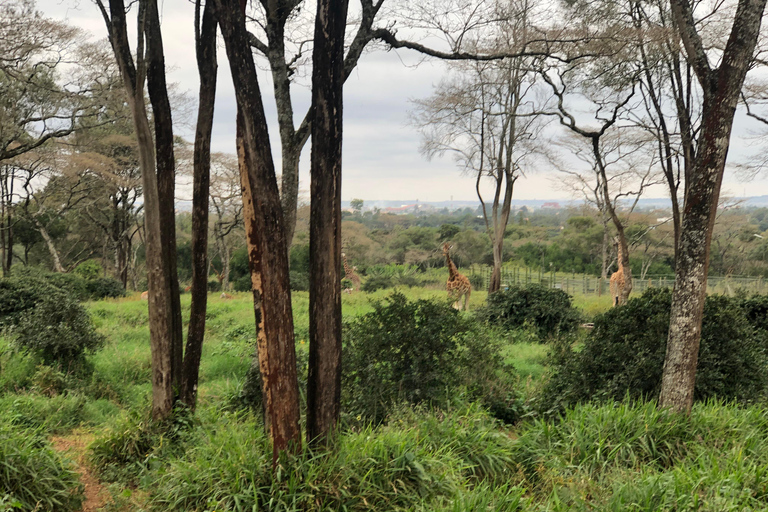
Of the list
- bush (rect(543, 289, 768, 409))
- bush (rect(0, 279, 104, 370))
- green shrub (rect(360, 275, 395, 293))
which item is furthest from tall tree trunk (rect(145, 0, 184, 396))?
green shrub (rect(360, 275, 395, 293))

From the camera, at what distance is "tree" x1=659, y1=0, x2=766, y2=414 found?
14.2ft

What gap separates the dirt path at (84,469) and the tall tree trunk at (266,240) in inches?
57.2

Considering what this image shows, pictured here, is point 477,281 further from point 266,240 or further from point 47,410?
point 266,240

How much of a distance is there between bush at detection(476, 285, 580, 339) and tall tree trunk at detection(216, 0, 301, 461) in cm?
836

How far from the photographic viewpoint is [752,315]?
329 inches

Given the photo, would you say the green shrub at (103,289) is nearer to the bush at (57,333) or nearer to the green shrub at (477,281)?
the bush at (57,333)

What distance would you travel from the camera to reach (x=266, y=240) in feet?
10.7

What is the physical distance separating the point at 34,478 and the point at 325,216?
249 centimetres

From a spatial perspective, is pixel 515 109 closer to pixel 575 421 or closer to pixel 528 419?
pixel 528 419

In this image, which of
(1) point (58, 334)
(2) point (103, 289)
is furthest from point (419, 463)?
(2) point (103, 289)

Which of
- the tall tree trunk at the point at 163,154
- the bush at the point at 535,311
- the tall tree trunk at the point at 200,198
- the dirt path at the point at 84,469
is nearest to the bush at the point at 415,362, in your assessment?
the tall tree trunk at the point at 200,198

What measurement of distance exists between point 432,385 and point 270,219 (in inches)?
113

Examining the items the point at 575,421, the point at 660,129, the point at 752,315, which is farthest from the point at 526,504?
the point at 660,129

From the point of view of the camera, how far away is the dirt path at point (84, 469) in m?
3.57
